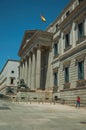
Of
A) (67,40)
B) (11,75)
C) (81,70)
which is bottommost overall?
(81,70)

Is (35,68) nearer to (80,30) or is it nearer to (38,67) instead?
(38,67)

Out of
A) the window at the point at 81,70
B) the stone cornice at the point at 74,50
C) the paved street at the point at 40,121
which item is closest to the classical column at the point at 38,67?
the stone cornice at the point at 74,50

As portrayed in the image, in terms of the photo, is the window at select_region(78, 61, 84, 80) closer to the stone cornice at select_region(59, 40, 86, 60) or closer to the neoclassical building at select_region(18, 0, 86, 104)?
the neoclassical building at select_region(18, 0, 86, 104)

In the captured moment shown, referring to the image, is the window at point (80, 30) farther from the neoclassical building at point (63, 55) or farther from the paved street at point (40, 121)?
the paved street at point (40, 121)

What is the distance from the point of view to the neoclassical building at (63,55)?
31698mm

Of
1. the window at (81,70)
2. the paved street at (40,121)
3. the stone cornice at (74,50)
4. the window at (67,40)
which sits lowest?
the paved street at (40,121)

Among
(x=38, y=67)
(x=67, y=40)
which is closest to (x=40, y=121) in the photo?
(x=67, y=40)

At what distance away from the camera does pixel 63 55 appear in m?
37.9

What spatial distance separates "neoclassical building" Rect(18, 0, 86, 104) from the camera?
104ft

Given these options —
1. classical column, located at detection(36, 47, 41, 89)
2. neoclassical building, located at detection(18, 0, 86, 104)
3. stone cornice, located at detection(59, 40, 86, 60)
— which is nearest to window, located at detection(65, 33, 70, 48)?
neoclassical building, located at detection(18, 0, 86, 104)

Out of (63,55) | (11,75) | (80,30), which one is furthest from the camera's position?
(11,75)

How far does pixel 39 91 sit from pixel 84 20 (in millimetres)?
20571

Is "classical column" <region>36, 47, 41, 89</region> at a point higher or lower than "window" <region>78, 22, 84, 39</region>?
lower

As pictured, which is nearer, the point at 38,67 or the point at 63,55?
the point at 63,55
